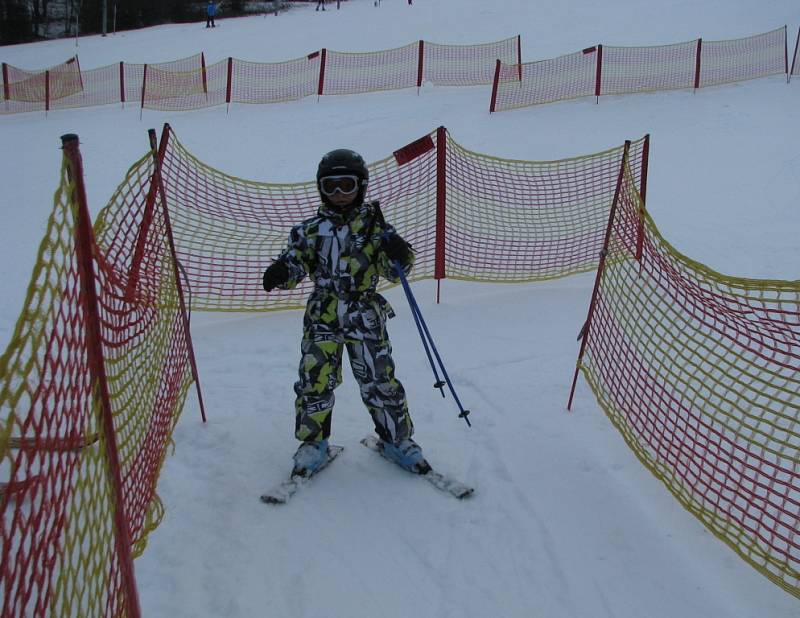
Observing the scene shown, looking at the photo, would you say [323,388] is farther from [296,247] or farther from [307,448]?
[296,247]

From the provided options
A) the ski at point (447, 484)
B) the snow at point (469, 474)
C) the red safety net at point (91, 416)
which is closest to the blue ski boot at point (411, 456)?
the ski at point (447, 484)

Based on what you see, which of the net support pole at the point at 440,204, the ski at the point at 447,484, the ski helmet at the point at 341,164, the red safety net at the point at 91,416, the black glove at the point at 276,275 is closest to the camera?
the red safety net at the point at 91,416

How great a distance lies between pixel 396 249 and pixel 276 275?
0.63 meters

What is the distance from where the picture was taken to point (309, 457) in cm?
395

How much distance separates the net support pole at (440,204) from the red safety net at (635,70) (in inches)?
317

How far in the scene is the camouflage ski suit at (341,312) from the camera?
3607mm

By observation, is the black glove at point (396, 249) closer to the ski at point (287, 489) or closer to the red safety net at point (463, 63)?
the ski at point (287, 489)

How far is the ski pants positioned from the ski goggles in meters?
0.56

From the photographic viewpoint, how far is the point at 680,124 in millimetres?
12430

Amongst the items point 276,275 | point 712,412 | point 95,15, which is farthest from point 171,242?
point 95,15

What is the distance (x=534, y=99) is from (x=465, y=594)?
12.9 metres

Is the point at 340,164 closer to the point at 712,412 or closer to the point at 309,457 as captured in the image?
the point at 309,457

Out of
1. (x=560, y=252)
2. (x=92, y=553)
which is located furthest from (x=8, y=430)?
(x=560, y=252)

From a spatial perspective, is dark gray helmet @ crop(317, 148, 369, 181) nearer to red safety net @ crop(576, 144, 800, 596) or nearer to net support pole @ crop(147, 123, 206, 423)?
net support pole @ crop(147, 123, 206, 423)
